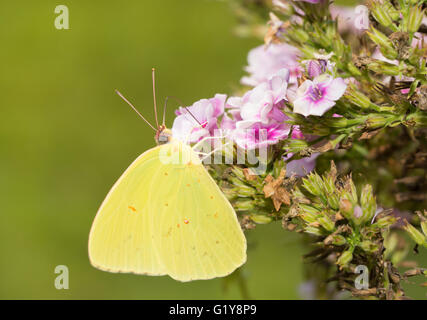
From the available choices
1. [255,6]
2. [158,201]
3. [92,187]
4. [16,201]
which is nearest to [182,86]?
[92,187]

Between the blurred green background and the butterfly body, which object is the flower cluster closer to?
the butterfly body

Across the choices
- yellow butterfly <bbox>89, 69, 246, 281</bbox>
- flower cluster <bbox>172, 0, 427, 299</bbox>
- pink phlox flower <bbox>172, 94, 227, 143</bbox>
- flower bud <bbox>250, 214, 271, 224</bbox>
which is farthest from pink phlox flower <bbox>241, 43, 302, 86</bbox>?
flower bud <bbox>250, 214, 271, 224</bbox>

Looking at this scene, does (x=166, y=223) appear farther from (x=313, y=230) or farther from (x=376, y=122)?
(x=376, y=122)

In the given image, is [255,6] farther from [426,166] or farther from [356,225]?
[356,225]

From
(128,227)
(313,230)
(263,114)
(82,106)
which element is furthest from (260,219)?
(82,106)

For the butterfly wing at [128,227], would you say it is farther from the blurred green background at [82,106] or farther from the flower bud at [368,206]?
the blurred green background at [82,106]

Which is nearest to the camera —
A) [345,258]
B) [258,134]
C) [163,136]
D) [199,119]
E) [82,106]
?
[345,258]

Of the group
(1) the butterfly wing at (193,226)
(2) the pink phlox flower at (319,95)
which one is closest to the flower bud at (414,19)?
(2) the pink phlox flower at (319,95)
